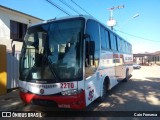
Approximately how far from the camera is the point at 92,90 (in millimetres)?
7070

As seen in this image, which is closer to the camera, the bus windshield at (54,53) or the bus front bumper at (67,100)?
the bus front bumper at (67,100)

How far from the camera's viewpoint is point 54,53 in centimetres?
645

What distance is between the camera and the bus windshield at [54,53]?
6226 millimetres

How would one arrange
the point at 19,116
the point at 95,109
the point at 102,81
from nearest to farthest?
1. the point at 19,116
2. the point at 95,109
3. the point at 102,81

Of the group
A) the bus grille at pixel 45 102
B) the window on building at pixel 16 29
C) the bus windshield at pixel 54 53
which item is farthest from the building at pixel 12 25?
the bus grille at pixel 45 102

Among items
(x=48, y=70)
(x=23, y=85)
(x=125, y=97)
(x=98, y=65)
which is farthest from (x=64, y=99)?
(x=125, y=97)

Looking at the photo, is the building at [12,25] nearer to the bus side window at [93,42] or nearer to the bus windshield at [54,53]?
the bus windshield at [54,53]

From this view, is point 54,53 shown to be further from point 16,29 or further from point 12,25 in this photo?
point 16,29

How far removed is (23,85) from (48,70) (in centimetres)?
110

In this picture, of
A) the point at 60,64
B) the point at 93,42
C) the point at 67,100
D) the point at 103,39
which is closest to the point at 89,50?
the point at 93,42

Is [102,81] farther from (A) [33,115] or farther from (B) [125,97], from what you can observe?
(A) [33,115]

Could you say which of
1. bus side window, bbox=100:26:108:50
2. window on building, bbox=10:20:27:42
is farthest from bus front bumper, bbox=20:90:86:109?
window on building, bbox=10:20:27:42

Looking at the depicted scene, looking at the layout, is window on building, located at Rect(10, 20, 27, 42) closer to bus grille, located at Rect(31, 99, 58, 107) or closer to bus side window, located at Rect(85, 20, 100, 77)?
bus side window, located at Rect(85, 20, 100, 77)

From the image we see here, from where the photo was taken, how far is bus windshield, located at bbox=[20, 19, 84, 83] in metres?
6.23
